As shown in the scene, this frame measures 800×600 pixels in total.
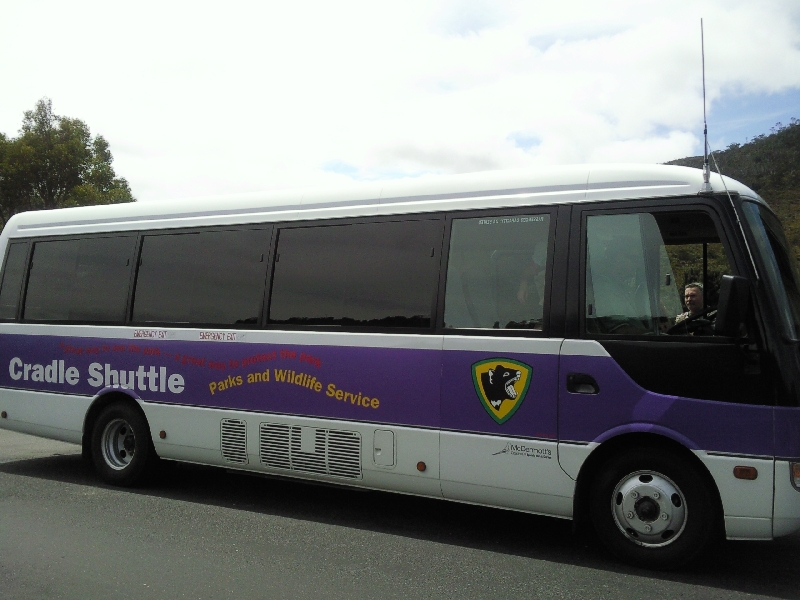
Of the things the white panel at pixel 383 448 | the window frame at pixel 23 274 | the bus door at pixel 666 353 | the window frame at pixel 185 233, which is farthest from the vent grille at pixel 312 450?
the window frame at pixel 23 274

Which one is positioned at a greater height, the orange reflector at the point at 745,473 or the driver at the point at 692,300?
the driver at the point at 692,300

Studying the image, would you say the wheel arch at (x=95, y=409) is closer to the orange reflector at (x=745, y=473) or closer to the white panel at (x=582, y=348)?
the white panel at (x=582, y=348)

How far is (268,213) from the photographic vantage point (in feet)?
25.2

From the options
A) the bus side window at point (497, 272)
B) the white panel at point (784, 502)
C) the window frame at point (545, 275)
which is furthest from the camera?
the bus side window at point (497, 272)

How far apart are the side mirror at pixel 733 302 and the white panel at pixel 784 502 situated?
91 cm

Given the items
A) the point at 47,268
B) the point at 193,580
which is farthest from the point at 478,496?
the point at 47,268

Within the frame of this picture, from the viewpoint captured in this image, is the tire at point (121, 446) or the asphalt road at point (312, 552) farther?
the tire at point (121, 446)

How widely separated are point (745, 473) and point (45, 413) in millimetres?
7146

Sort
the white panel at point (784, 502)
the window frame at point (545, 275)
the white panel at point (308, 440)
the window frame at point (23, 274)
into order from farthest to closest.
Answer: the window frame at point (23, 274) → the white panel at point (308, 440) → the window frame at point (545, 275) → the white panel at point (784, 502)

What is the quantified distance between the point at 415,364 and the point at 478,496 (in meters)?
1.13

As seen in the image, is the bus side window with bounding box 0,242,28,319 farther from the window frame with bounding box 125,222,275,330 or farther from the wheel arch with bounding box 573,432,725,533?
the wheel arch with bounding box 573,432,725,533

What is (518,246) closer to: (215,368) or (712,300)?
(712,300)

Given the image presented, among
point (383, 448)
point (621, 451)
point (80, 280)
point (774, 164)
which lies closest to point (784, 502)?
point (621, 451)

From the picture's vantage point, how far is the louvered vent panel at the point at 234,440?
7.46 meters
